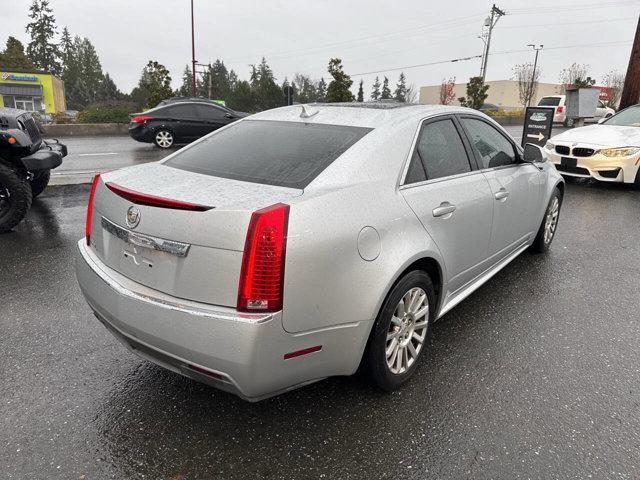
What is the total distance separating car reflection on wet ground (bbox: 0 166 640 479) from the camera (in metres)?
2.20

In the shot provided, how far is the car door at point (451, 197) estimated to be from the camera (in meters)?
2.75

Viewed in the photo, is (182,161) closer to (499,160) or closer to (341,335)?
(341,335)

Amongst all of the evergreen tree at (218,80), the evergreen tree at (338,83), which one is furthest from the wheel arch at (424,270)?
the evergreen tree at (218,80)

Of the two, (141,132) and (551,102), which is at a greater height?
(551,102)

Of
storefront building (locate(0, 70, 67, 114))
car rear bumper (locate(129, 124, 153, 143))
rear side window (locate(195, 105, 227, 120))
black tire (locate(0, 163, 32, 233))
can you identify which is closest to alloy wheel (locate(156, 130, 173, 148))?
car rear bumper (locate(129, 124, 153, 143))

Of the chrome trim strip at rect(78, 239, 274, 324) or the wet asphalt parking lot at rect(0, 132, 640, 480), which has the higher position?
the chrome trim strip at rect(78, 239, 274, 324)

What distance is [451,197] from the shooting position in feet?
9.69

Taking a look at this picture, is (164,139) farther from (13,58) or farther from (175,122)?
(13,58)

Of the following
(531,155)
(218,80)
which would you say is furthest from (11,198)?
(218,80)

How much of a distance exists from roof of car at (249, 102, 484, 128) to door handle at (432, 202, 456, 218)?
1.92 feet

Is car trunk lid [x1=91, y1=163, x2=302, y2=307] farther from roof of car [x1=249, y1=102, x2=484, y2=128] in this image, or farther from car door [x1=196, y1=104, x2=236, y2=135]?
car door [x1=196, y1=104, x2=236, y2=135]

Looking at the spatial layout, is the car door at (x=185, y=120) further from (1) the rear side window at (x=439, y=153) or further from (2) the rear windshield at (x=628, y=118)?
(1) the rear side window at (x=439, y=153)

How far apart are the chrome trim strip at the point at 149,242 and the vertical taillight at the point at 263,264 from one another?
1.02 ft

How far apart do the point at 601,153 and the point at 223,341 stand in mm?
8736
